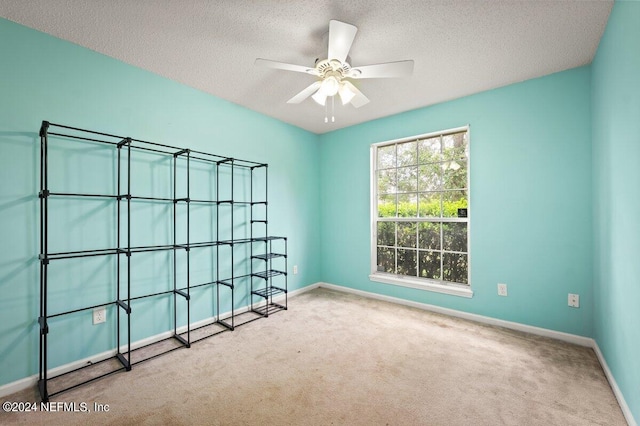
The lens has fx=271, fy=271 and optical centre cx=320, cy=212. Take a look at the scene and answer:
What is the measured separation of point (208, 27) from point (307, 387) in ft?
9.06

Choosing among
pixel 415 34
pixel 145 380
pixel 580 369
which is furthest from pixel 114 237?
pixel 580 369

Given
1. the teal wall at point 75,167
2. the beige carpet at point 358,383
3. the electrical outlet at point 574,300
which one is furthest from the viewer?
the electrical outlet at point 574,300

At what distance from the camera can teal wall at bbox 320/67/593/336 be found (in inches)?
101

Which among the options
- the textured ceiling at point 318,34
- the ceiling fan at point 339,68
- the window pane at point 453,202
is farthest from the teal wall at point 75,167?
the window pane at point 453,202

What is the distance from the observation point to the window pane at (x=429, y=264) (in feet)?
11.5

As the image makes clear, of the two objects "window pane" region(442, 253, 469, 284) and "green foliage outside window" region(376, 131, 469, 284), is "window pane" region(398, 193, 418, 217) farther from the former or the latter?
"window pane" region(442, 253, 469, 284)

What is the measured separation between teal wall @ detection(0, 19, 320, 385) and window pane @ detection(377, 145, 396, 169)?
7.33 ft

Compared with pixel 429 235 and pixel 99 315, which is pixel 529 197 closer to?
pixel 429 235

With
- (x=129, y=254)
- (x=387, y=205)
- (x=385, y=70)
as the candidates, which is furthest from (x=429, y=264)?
(x=129, y=254)

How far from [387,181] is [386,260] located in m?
1.16

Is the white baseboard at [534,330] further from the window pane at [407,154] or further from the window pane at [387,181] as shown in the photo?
the window pane at [407,154]

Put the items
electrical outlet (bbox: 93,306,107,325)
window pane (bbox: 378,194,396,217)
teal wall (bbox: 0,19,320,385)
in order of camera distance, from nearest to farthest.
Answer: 1. teal wall (bbox: 0,19,320,385)
2. electrical outlet (bbox: 93,306,107,325)
3. window pane (bbox: 378,194,396,217)

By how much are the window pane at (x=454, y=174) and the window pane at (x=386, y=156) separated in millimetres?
730

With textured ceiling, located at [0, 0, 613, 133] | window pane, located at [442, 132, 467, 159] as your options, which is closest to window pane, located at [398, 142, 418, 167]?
window pane, located at [442, 132, 467, 159]
